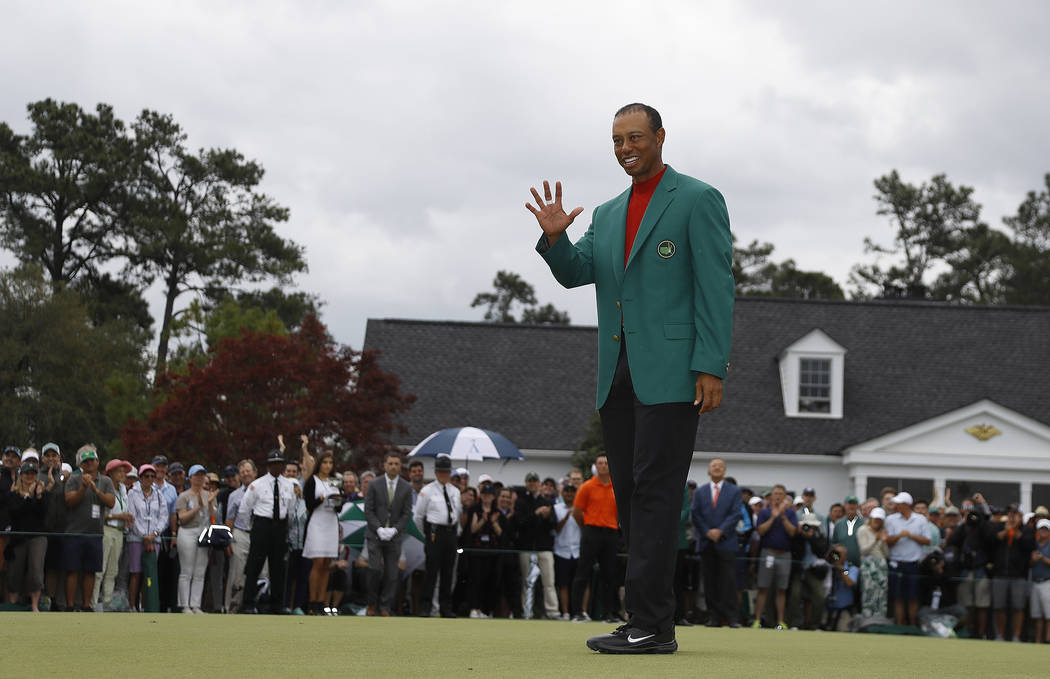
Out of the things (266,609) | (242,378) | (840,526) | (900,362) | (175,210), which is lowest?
(266,609)

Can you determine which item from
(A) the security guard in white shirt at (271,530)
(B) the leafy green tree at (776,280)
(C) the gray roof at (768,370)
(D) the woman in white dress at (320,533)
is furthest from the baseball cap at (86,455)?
(B) the leafy green tree at (776,280)

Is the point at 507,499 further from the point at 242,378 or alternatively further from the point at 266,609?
the point at 242,378

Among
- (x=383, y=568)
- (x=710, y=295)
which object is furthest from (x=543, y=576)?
(x=710, y=295)

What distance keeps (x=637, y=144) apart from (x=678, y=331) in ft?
2.79

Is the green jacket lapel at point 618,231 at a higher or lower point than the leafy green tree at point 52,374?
lower

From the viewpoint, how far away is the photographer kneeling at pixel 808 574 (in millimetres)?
17500

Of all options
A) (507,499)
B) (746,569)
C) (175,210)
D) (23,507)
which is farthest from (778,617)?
(175,210)

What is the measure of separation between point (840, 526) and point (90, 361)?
1294 inches

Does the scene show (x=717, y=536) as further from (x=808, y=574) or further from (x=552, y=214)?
(x=552, y=214)

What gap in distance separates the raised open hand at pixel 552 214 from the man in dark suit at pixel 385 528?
9857 mm

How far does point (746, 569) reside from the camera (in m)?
18.1

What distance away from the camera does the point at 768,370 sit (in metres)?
36.4

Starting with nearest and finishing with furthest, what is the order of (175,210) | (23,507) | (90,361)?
(23,507) → (90,361) → (175,210)

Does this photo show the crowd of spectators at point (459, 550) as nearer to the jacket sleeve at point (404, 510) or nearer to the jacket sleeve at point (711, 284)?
the jacket sleeve at point (404, 510)
